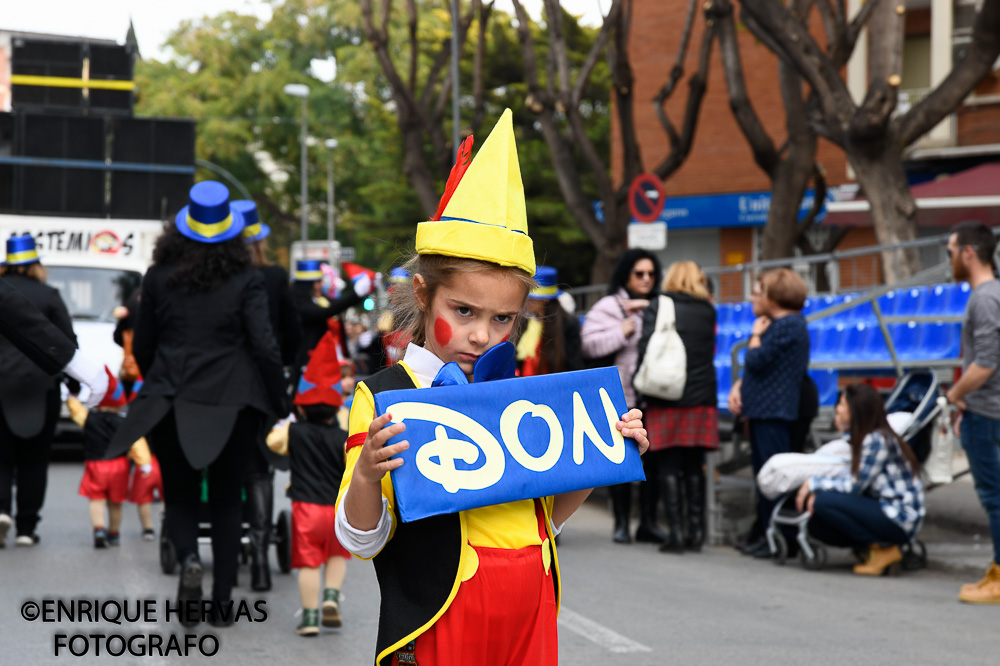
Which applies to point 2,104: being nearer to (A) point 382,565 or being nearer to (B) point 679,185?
(B) point 679,185

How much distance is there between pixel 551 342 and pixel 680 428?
1.11 m

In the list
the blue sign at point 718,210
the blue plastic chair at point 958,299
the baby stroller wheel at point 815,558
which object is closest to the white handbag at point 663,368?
the baby stroller wheel at point 815,558

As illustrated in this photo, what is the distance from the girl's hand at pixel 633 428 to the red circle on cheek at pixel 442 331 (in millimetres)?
427

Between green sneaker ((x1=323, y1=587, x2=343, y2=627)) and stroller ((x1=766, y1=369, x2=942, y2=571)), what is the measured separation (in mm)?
3464

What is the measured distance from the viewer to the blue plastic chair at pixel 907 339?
378 inches

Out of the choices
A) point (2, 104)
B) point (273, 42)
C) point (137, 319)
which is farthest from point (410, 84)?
point (273, 42)

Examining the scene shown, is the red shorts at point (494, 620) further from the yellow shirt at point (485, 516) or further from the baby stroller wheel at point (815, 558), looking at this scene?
the baby stroller wheel at point (815, 558)

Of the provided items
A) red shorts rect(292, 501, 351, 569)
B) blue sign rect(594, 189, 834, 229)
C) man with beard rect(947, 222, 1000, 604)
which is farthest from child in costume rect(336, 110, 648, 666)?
blue sign rect(594, 189, 834, 229)

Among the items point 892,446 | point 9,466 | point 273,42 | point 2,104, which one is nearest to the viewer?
point 892,446

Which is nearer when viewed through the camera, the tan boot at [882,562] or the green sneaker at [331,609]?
the green sneaker at [331,609]

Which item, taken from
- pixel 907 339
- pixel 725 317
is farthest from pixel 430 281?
pixel 725 317

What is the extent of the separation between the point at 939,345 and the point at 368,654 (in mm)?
5538

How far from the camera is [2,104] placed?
19344 mm

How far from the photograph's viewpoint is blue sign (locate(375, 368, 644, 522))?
2.53m
